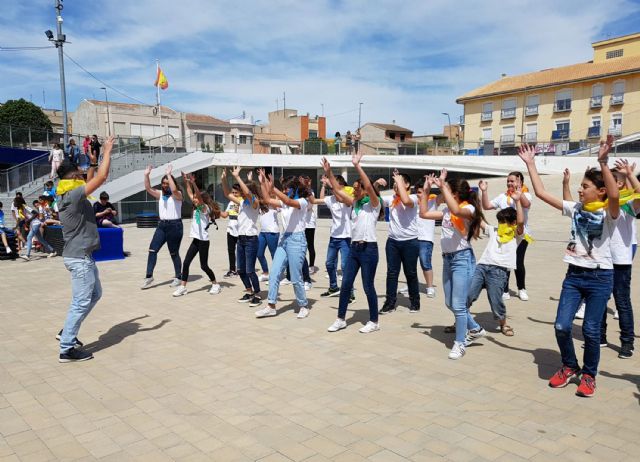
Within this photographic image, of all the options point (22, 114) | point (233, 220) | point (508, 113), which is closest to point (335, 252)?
point (233, 220)

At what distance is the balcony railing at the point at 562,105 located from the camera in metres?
41.3

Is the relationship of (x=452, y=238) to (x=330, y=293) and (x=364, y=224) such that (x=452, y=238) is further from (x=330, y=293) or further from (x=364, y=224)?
(x=330, y=293)

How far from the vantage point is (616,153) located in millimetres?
25688

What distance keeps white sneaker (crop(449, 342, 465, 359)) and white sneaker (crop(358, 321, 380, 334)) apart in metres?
1.15

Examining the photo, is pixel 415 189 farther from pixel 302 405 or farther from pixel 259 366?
pixel 302 405

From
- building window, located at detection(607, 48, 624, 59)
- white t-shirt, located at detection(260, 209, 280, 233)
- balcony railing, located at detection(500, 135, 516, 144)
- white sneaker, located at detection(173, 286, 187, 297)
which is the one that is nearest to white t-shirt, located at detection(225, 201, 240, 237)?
white t-shirt, located at detection(260, 209, 280, 233)

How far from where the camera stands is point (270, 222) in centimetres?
798

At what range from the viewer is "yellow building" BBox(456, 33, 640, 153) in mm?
38531

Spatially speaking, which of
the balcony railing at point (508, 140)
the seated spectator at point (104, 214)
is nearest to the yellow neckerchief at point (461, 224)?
the seated spectator at point (104, 214)

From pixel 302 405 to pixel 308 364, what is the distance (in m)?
0.93

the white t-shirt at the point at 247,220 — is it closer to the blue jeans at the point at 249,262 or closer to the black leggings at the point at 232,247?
the blue jeans at the point at 249,262

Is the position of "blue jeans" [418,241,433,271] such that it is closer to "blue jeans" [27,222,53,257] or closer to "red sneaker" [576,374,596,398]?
"red sneaker" [576,374,596,398]

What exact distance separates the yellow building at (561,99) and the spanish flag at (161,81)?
25.1 meters

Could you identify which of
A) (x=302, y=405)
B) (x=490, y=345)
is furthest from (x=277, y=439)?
(x=490, y=345)
